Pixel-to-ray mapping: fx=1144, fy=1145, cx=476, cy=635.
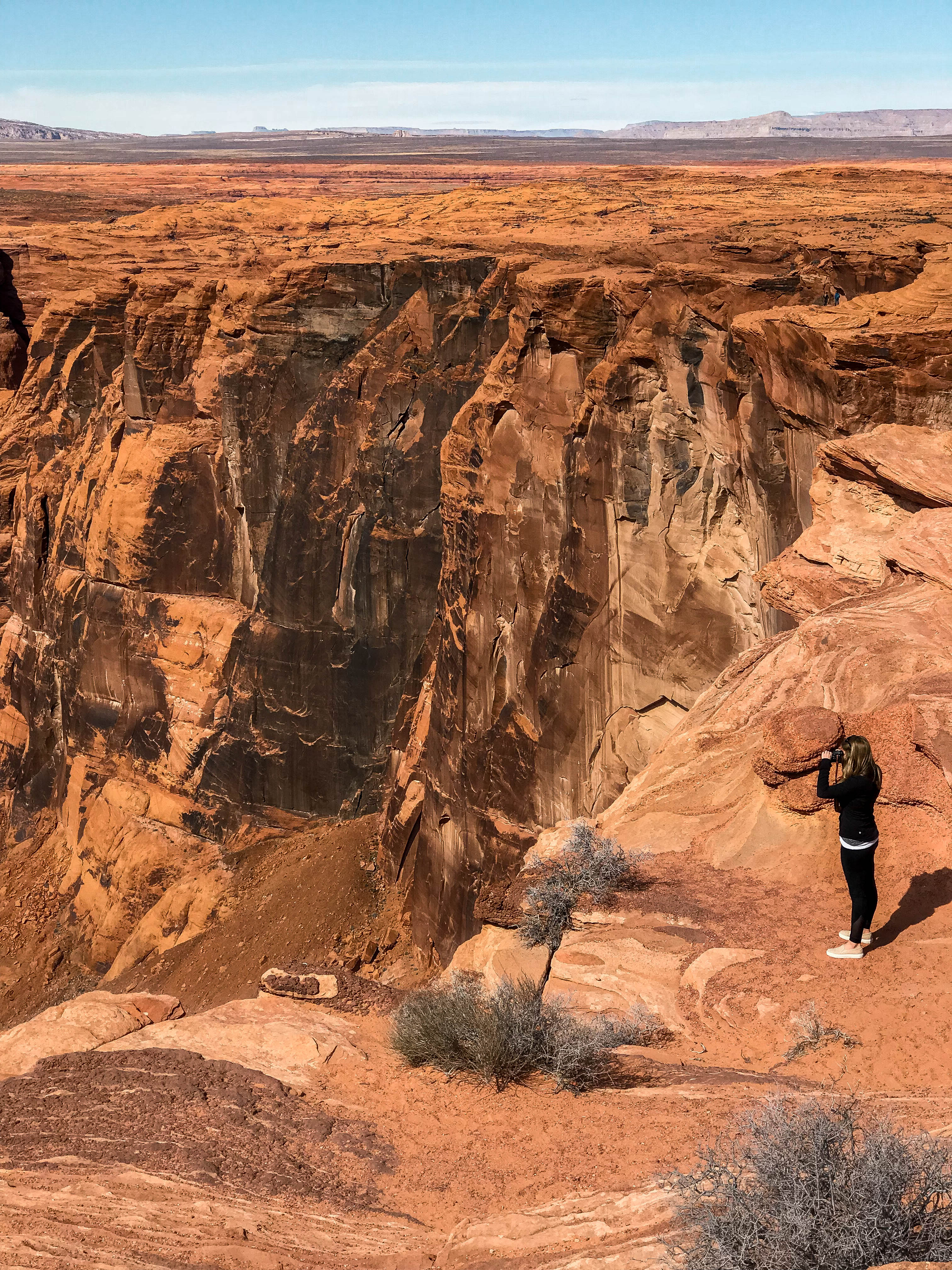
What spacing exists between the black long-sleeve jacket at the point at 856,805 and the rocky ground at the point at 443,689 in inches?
30.8

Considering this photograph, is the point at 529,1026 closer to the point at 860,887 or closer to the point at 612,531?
the point at 860,887

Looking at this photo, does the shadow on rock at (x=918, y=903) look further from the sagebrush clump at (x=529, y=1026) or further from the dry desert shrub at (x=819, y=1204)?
the dry desert shrub at (x=819, y=1204)

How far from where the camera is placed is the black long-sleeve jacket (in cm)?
761

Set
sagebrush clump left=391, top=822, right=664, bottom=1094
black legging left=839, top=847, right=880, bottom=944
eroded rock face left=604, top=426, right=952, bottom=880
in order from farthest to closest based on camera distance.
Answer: eroded rock face left=604, top=426, right=952, bottom=880 < black legging left=839, top=847, right=880, bottom=944 < sagebrush clump left=391, top=822, right=664, bottom=1094

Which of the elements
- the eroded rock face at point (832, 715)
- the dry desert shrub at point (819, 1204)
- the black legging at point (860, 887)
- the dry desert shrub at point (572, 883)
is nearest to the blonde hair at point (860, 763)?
the black legging at point (860, 887)

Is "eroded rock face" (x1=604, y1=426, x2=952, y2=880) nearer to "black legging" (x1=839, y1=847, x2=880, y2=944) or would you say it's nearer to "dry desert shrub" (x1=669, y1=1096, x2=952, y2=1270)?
"black legging" (x1=839, y1=847, x2=880, y2=944)

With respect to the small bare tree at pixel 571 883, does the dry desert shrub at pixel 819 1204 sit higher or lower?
higher

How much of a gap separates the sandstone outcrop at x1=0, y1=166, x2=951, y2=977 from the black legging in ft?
5.71

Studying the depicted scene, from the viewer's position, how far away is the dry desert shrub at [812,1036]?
6.73m

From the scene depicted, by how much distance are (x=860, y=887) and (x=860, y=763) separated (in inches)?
33.0

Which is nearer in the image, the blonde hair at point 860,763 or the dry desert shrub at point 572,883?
the blonde hair at point 860,763

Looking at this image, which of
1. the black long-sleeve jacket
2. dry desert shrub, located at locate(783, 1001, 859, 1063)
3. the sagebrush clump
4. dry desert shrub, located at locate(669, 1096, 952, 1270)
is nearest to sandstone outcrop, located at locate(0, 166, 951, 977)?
the black long-sleeve jacket

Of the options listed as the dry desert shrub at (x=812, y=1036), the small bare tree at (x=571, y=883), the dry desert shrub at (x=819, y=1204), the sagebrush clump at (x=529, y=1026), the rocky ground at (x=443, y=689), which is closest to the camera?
the dry desert shrub at (x=819, y=1204)

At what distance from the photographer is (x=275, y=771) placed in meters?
26.3
